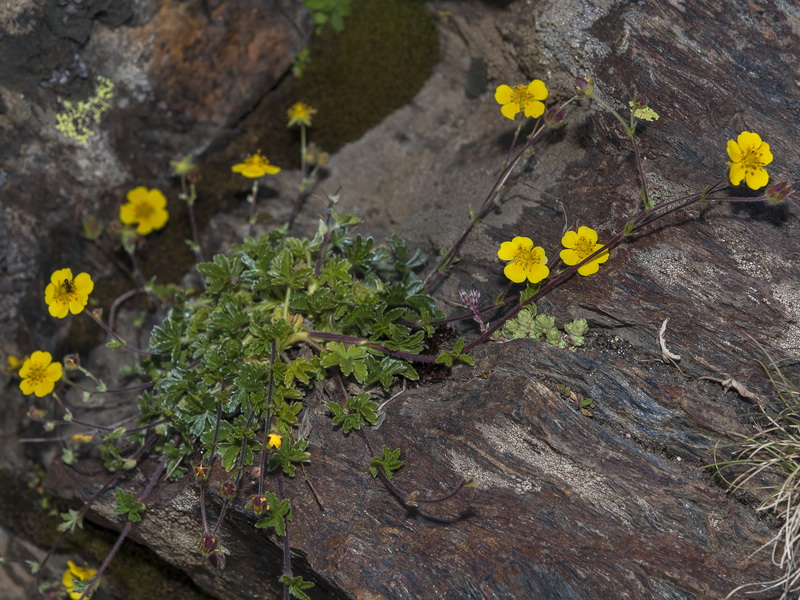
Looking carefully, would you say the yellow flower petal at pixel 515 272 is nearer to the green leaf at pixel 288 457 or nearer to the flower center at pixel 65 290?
the green leaf at pixel 288 457

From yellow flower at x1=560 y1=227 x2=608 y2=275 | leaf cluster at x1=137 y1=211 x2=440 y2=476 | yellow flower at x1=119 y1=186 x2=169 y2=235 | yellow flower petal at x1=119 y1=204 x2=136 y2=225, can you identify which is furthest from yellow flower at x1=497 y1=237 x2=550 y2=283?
yellow flower petal at x1=119 y1=204 x2=136 y2=225

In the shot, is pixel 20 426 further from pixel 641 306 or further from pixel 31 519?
pixel 641 306

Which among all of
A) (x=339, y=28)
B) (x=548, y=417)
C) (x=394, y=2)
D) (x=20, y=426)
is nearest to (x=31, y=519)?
(x=20, y=426)

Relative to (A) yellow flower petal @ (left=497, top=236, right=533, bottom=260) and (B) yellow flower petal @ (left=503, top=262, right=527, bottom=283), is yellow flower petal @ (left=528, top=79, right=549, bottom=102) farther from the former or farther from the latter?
(B) yellow flower petal @ (left=503, top=262, right=527, bottom=283)

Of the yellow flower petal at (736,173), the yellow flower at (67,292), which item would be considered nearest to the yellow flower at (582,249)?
the yellow flower petal at (736,173)

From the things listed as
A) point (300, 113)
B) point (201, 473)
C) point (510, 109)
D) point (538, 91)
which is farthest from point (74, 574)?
point (538, 91)
